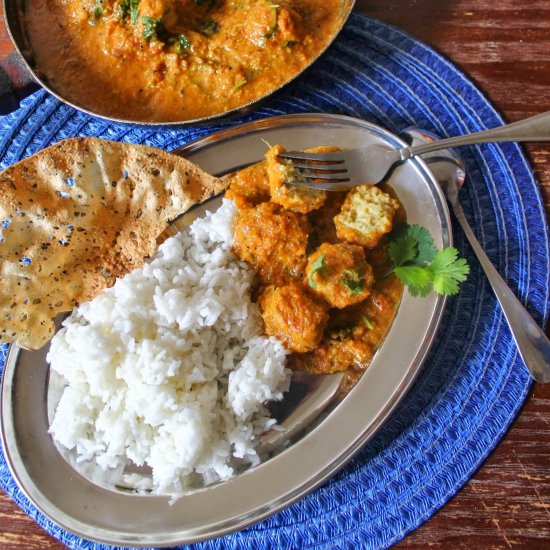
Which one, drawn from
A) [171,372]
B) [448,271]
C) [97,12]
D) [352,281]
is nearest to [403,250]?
[448,271]

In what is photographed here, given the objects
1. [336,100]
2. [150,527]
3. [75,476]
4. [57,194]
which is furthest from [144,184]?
[150,527]

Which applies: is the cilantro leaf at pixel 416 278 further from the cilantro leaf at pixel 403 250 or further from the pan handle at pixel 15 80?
the pan handle at pixel 15 80

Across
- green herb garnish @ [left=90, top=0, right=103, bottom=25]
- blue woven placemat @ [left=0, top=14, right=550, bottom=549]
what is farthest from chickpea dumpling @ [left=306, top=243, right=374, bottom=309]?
green herb garnish @ [left=90, top=0, right=103, bottom=25]

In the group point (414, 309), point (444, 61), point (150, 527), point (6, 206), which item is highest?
point (444, 61)

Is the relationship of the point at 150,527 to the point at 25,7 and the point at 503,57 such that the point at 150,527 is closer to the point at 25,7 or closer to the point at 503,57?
the point at 25,7

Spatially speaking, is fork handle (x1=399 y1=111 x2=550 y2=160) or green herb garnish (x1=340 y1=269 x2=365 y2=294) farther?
fork handle (x1=399 y1=111 x2=550 y2=160)

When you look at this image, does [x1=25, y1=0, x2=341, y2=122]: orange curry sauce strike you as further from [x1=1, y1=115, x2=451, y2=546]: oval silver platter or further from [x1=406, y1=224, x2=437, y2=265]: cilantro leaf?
[x1=406, y1=224, x2=437, y2=265]: cilantro leaf
